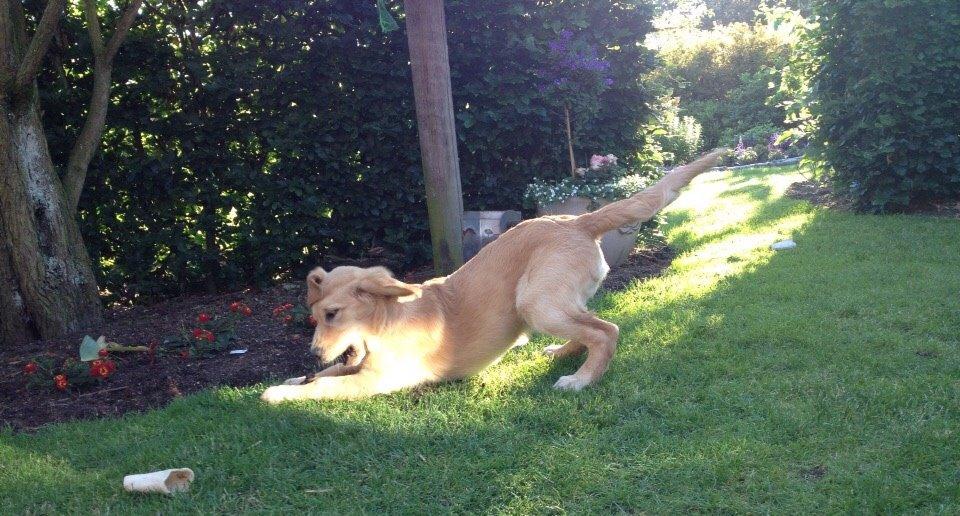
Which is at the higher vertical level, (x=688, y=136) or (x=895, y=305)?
(x=688, y=136)

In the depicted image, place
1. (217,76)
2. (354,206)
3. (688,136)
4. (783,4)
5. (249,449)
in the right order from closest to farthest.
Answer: (249,449) → (217,76) → (354,206) → (688,136) → (783,4)

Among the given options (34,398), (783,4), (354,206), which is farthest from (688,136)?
(783,4)

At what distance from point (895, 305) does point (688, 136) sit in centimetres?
1441

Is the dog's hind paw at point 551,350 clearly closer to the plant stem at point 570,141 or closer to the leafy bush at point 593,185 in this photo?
the leafy bush at point 593,185

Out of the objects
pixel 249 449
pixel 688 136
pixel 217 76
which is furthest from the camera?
pixel 688 136

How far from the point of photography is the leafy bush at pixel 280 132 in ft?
22.9

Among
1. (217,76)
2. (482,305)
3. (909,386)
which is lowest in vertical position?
(909,386)

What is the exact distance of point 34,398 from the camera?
4535mm

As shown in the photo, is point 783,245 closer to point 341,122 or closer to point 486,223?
point 486,223

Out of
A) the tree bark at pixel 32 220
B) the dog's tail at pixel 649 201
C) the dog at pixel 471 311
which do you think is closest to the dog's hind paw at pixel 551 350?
the dog at pixel 471 311

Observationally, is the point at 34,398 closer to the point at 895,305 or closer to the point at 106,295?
the point at 106,295

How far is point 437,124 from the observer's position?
19.7ft

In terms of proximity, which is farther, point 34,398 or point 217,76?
point 217,76

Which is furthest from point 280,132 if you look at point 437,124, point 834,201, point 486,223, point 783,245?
point 834,201
